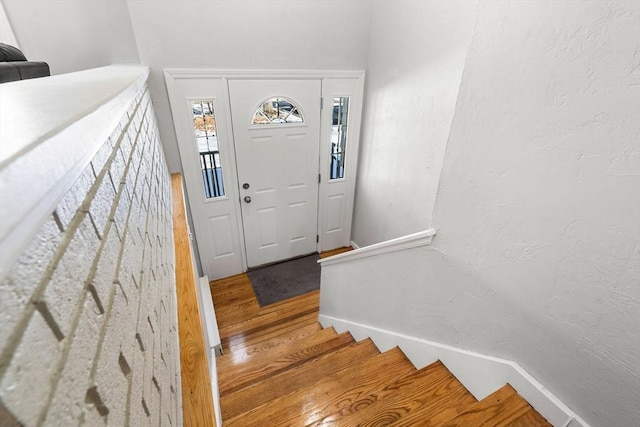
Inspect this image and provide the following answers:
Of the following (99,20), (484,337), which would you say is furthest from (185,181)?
(484,337)

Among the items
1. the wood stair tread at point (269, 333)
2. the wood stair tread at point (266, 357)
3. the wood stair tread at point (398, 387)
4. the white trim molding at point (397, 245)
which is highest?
the white trim molding at point (397, 245)

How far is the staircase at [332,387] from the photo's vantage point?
3.74 ft

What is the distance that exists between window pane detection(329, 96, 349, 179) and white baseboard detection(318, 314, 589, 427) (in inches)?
73.7

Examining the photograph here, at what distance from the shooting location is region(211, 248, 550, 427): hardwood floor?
1.15 m

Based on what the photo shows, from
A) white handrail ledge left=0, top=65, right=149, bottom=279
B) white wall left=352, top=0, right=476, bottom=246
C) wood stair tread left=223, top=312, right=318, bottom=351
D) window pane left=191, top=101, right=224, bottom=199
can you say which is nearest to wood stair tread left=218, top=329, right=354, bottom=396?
wood stair tread left=223, top=312, right=318, bottom=351

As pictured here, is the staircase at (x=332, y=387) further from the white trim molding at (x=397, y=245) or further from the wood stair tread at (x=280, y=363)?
the white trim molding at (x=397, y=245)

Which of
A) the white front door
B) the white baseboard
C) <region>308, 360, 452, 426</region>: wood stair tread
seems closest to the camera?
the white baseboard

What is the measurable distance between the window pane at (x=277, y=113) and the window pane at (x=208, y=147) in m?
0.38

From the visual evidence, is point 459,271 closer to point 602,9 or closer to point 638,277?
point 638,277

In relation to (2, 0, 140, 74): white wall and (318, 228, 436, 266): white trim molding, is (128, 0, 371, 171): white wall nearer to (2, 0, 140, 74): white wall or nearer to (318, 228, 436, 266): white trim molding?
(2, 0, 140, 74): white wall

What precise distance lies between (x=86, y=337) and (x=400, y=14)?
2775mm

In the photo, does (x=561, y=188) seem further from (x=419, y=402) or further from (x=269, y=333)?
(x=269, y=333)

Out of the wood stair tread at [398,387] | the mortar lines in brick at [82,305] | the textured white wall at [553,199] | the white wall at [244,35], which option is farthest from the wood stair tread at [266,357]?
the mortar lines in brick at [82,305]

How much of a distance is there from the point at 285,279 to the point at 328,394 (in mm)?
1838
